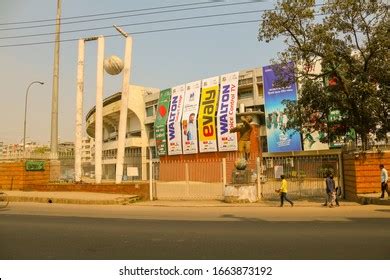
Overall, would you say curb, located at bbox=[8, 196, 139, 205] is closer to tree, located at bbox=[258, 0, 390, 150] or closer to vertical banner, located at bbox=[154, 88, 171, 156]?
tree, located at bbox=[258, 0, 390, 150]

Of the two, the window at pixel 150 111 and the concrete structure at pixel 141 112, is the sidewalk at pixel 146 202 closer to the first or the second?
the concrete structure at pixel 141 112

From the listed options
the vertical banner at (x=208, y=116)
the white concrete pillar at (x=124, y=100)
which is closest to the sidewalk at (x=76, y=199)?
the white concrete pillar at (x=124, y=100)

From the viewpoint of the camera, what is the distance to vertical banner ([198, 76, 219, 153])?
49.6m

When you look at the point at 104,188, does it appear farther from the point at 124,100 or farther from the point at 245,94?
the point at 245,94

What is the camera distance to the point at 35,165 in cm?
2612

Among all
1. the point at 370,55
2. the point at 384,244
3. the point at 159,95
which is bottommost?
the point at 384,244

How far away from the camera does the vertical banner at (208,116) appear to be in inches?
1954

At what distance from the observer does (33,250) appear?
24.7 ft

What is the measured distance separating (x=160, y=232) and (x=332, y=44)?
40.2 ft

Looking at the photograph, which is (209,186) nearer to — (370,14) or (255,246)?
(370,14)

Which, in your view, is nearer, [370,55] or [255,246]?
[255,246]

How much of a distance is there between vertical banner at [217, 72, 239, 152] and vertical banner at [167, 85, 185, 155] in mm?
7101

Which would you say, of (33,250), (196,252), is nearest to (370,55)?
(196,252)

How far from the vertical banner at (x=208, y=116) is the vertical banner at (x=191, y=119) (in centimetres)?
92
